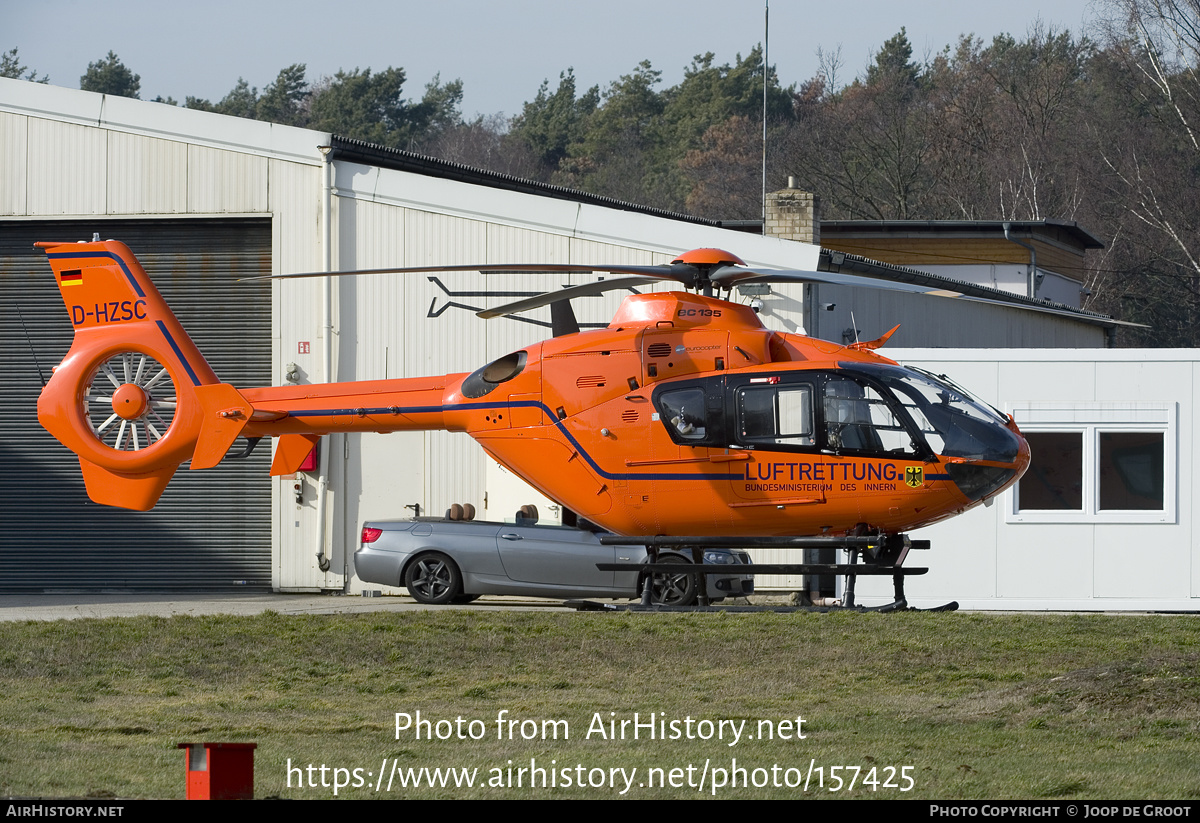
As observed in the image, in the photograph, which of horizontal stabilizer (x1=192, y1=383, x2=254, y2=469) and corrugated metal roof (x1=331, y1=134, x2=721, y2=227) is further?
corrugated metal roof (x1=331, y1=134, x2=721, y2=227)

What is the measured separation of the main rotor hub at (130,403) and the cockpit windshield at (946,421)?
676 centimetres

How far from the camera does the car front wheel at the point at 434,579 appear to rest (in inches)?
692

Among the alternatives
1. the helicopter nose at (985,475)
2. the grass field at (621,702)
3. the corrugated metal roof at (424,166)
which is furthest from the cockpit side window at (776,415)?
the corrugated metal roof at (424,166)

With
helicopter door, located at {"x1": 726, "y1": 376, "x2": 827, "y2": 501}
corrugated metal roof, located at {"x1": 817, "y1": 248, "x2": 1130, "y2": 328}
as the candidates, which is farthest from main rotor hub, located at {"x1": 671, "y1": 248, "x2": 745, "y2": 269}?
corrugated metal roof, located at {"x1": 817, "y1": 248, "x2": 1130, "y2": 328}

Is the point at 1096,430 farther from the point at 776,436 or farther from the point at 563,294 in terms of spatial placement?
the point at 563,294

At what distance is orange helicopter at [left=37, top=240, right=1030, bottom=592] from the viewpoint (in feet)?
42.8

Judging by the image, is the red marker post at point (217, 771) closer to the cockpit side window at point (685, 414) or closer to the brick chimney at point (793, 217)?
the cockpit side window at point (685, 414)

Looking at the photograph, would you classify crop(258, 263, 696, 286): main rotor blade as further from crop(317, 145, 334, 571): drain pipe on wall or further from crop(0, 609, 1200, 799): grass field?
crop(317, 145, 334, 571): drain pipe on wall

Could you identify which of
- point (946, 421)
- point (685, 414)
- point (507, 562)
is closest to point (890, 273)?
point (507, 562)

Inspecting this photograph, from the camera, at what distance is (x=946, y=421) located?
13.1 m

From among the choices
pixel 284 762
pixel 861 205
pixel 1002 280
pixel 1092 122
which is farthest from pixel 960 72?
pixel 284 762

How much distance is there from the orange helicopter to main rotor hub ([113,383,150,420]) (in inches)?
1.0

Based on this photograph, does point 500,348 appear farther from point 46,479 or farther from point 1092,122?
point 1092,122

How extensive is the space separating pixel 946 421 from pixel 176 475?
40.3 feet
